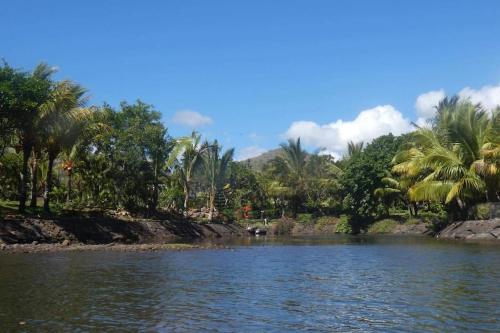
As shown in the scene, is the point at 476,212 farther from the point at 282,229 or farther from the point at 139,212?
the point at 139,212

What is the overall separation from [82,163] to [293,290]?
4237cm

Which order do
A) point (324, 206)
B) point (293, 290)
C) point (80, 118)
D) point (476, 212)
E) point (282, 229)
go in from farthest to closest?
point (324, 206) → point (282, 229) → point (476, 212) → point (80, 118) → point (293, 290)

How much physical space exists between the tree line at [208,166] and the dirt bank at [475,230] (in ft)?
8.09

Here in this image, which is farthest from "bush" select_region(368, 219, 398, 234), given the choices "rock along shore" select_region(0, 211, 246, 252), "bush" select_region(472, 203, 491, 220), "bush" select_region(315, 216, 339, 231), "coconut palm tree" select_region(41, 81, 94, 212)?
"coconut palm tree" select_region(41, 81, 94, 212)

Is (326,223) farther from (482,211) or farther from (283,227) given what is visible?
(482,211)

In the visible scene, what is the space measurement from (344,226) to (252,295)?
163 feet

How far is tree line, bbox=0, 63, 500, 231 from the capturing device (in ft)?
127

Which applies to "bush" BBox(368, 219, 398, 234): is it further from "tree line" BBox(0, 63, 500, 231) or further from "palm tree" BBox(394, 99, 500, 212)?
"palm tree" BBox(394, 99, 500, 212)

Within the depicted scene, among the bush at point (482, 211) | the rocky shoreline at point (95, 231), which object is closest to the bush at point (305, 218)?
the rocky shoreline at point (95, 231)

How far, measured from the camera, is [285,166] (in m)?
74.4

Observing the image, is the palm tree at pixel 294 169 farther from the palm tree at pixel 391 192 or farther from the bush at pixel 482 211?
the bush at pixel 482 211

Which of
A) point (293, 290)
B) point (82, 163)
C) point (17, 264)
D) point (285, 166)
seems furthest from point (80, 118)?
point (285, 166)

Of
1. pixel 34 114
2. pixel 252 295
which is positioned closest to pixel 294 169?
pixel 34 114

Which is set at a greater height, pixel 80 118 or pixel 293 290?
pixel 80 118
